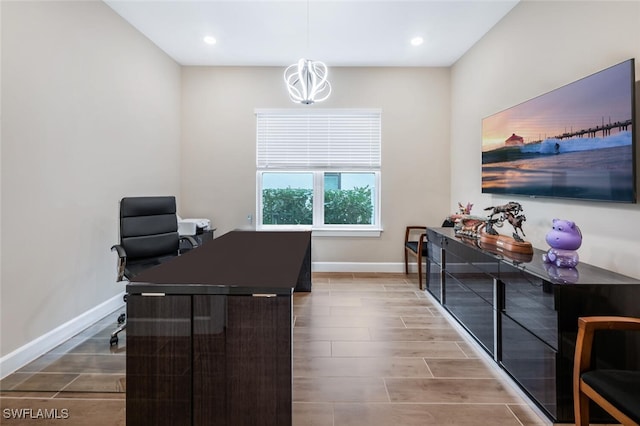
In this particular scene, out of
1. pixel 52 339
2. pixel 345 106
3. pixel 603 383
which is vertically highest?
pixel 345 106

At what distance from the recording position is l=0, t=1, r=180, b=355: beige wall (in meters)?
2.21

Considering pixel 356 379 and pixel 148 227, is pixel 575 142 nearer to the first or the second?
pixel 356 379

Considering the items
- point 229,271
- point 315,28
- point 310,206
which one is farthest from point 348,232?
point 229,271

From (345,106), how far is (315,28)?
127 centimetres

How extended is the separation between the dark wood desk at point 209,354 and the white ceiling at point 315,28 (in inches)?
113

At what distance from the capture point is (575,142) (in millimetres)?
2205

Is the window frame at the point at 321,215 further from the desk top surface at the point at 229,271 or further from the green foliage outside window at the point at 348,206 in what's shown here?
the desk top surface at the point at 229,271

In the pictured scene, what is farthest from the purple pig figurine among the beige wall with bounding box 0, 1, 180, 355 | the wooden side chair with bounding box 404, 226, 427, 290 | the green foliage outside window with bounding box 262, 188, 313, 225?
the beige wall with bounding box 0, 1, 180, 355

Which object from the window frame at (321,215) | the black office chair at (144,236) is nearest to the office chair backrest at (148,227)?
the black office chair at (144,236)

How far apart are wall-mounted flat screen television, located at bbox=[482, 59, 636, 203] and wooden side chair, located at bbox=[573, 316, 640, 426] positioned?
2.73 feet

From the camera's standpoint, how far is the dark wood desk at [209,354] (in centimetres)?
124

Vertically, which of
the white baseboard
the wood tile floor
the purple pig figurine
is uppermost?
the purple pig figurine

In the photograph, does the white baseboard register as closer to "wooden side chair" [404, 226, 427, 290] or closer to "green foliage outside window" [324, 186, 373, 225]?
"green foliage outside window" [324, 186, 373, 225]

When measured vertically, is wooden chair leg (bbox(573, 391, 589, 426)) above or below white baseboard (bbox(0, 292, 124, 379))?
above
